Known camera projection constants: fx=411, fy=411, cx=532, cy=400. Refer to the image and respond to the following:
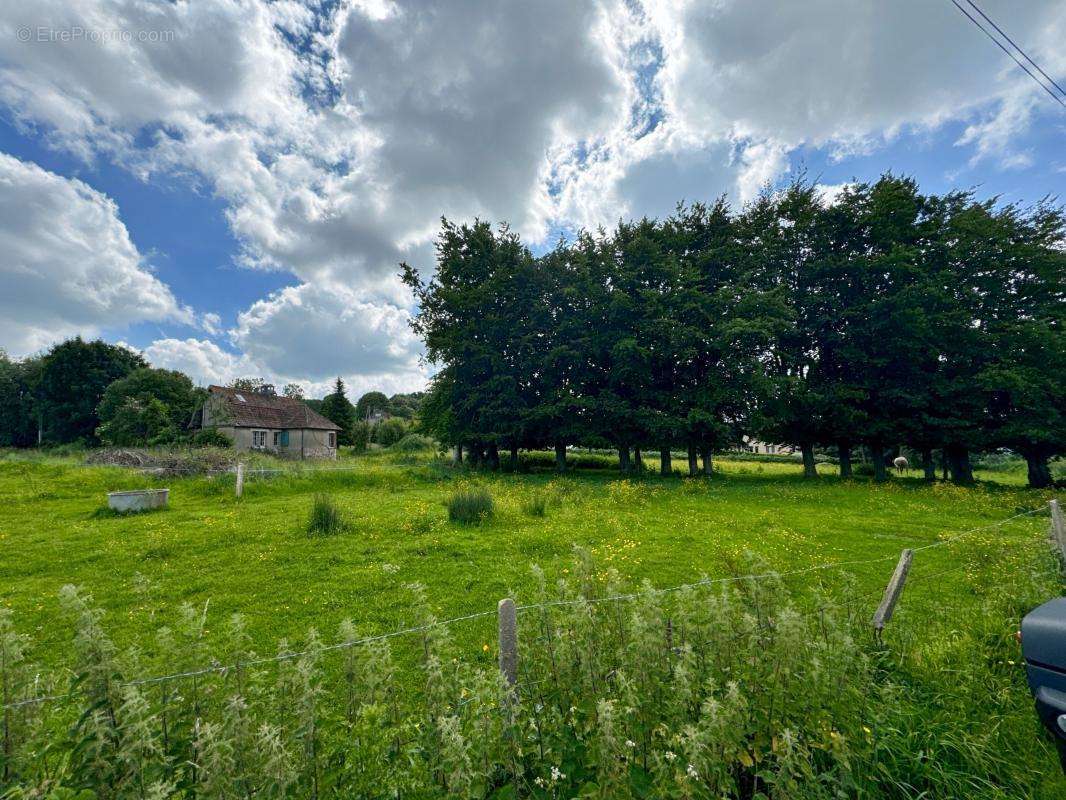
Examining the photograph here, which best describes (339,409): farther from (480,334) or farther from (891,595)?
(891,595)

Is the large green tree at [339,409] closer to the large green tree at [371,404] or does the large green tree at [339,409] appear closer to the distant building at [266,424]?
the distant building at [266,424]

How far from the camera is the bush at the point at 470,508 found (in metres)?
11.6

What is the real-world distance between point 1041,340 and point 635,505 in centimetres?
2149

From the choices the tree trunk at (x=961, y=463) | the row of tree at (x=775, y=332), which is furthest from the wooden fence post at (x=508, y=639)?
the tree trunk at (x=961, y=463)

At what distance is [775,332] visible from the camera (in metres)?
23.5

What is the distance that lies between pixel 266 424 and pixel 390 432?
14.8 meters

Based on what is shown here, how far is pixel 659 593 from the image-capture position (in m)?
3.03

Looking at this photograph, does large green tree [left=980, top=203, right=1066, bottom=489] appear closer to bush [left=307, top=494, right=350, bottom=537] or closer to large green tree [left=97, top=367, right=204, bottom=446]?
bush [left=307, top=494, right=350, bottom=537]

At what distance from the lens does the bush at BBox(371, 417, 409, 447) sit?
5256 centimetres

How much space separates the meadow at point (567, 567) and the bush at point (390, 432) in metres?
35.0

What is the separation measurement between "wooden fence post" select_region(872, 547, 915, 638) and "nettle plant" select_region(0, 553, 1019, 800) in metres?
1.52

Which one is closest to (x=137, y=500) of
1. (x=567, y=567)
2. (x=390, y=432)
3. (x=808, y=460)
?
(x=567, y=567)

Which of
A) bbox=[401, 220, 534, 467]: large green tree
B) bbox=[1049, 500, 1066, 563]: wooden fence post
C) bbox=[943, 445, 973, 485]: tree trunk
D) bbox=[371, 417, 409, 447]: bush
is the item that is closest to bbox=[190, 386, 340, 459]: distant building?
bbox=[371, 417, 409, 447]: bush

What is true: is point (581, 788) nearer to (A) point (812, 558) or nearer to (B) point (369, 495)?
(A) point (812, 558)
